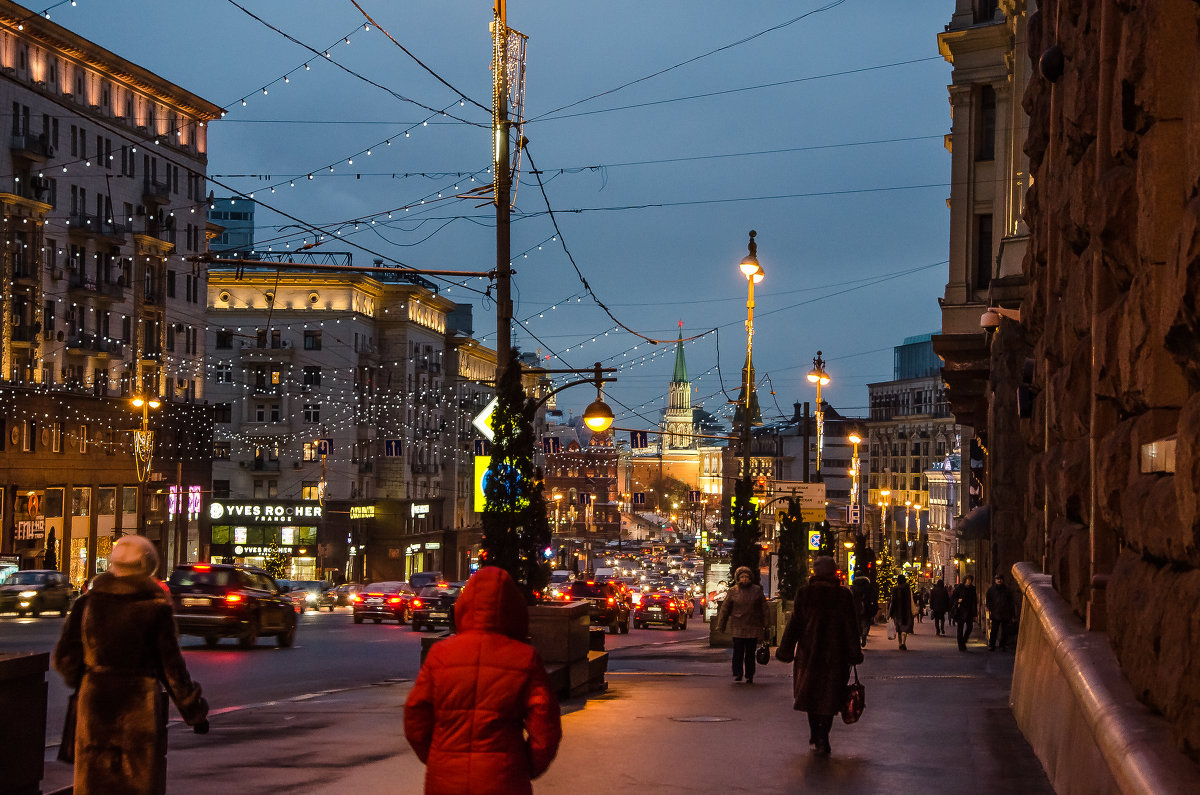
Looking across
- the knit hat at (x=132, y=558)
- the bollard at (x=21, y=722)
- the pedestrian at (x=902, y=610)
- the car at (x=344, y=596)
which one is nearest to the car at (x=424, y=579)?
the pedestrian at (x=902, y=610)

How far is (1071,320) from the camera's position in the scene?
1009 centimetres

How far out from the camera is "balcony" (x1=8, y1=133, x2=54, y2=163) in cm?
6100

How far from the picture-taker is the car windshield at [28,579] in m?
42.4

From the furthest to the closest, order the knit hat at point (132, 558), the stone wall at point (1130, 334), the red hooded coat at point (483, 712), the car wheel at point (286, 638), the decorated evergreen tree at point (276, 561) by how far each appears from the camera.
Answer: the decorated evergreen tree at point (276, 561) < the car wheel at point (286, 638) < the knit hat at point (132, 558) < the red hooded coat at point (483, 712) < the stone wall at point (1130, 334)

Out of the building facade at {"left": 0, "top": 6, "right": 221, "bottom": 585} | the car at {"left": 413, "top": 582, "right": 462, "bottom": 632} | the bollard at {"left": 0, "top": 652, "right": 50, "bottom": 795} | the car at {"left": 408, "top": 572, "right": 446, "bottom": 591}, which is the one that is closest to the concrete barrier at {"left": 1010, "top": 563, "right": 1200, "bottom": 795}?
the bollard at {"left": 0, "top": 652, "right": 50, "bottom": 795}

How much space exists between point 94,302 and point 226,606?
43899 millimetres

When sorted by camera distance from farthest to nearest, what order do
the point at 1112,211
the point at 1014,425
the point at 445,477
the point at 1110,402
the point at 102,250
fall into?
the point at 445,477 → the point at 102,250 → the point at 1014,425 → the point at 1110,402 → the point at 1112,211

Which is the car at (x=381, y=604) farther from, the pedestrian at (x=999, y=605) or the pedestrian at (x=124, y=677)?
the pedestrian at (x=124, y=677)

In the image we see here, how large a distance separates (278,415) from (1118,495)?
9109cm

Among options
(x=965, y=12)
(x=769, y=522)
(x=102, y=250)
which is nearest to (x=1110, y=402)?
(x=965, y=12)

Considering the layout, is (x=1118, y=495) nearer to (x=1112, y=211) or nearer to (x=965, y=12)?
(x=1112, y=211)

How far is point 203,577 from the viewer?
29.2m

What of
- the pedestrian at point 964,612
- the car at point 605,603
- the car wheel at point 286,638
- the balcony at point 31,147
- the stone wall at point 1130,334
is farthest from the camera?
the balcony at point 31,147

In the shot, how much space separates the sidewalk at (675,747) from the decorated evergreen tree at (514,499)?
187cm
